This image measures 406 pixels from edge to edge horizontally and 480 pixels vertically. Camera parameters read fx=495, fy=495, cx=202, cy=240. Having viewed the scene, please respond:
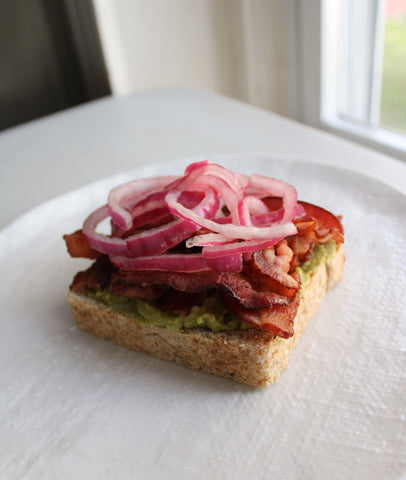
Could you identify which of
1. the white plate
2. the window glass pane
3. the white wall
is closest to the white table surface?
the white plate

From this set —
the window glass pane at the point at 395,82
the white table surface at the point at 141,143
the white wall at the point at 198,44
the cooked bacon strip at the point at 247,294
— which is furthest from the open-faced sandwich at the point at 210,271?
the white wall at the point at 198,44

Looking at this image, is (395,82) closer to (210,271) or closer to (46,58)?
(46,58)

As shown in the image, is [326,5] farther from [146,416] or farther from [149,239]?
[146,416]

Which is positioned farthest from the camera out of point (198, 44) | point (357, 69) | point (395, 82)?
point (198, 44)

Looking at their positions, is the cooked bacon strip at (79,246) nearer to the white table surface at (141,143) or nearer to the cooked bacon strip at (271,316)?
the cooked bacon strip at (271,316)

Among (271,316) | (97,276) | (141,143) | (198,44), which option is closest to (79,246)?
(97,276)
